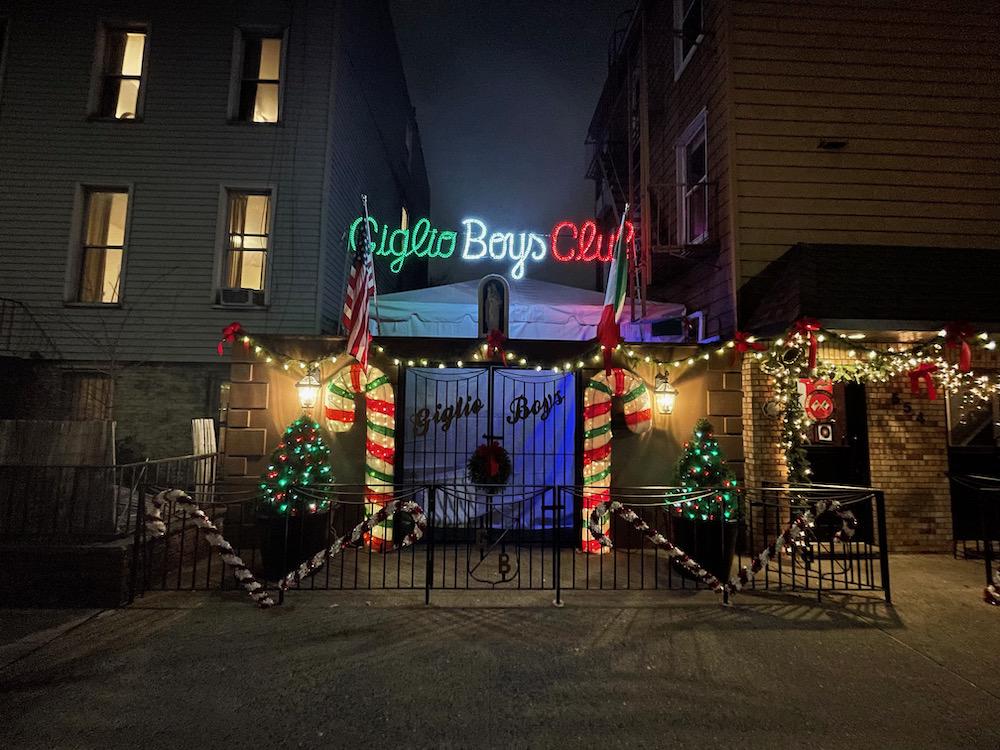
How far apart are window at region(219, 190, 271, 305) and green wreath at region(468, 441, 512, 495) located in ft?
18.4

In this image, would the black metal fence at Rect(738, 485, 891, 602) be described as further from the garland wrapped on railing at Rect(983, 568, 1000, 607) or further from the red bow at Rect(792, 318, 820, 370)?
the red bow at Rect(792, 318, 820, 370)

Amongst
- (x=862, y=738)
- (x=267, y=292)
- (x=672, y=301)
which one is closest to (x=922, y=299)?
(x=672, y=301)

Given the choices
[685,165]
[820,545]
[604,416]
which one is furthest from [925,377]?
[685,165]

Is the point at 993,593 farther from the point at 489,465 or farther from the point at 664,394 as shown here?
the point at 489,465

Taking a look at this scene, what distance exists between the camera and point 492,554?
7.45m

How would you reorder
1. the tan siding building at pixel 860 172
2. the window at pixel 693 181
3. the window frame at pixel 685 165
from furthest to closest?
1. the window at pixel 693 181
2. the window frame at pixel 685 165
3. the tan siding building at pixel 860 172

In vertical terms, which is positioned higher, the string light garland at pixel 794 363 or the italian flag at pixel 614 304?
the italian flag at pixel 614 304

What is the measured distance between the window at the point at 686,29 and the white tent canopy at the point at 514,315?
4.98 metres

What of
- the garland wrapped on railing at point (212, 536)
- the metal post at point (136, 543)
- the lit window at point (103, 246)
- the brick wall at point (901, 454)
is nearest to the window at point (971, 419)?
the brick wall at point (901, 454)

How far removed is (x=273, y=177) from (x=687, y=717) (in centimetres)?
1104

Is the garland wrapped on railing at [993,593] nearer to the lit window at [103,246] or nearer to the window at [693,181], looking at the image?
the window at [693,181]

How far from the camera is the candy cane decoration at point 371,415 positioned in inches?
302

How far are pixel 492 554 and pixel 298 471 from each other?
2.99 meters

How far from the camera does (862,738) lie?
3242 mm
